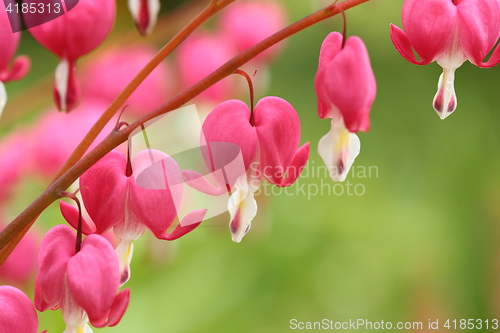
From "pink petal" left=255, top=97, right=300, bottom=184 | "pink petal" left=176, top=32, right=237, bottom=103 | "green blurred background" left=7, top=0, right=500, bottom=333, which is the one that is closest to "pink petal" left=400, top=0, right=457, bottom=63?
"pink petal" left=255, top=97, right=300, bottom=184

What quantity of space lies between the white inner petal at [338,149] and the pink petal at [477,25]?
4.8 inches

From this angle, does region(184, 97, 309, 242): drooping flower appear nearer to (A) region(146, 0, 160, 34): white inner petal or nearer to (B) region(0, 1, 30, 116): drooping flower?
(A) region(146, 0, 160, 34): white inner petal

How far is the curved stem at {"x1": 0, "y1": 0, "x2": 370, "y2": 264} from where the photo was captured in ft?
1.28

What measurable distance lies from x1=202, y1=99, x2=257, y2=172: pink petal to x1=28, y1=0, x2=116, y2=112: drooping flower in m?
0.13

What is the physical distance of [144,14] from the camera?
0.43m

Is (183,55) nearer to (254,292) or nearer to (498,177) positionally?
(254,292)

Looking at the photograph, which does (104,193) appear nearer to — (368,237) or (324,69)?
(324,69)

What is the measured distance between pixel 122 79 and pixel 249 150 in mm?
571

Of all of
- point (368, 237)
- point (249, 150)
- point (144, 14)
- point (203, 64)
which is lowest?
point (368, 237)

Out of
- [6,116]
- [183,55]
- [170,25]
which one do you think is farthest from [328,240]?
[6,116]

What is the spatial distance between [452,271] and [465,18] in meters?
1.83

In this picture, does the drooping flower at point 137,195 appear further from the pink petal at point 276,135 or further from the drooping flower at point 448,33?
the drooping flower at point 448,33

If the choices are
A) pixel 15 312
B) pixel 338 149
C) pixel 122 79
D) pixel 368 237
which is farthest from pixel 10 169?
pixel 368 237

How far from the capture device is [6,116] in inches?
33.2
